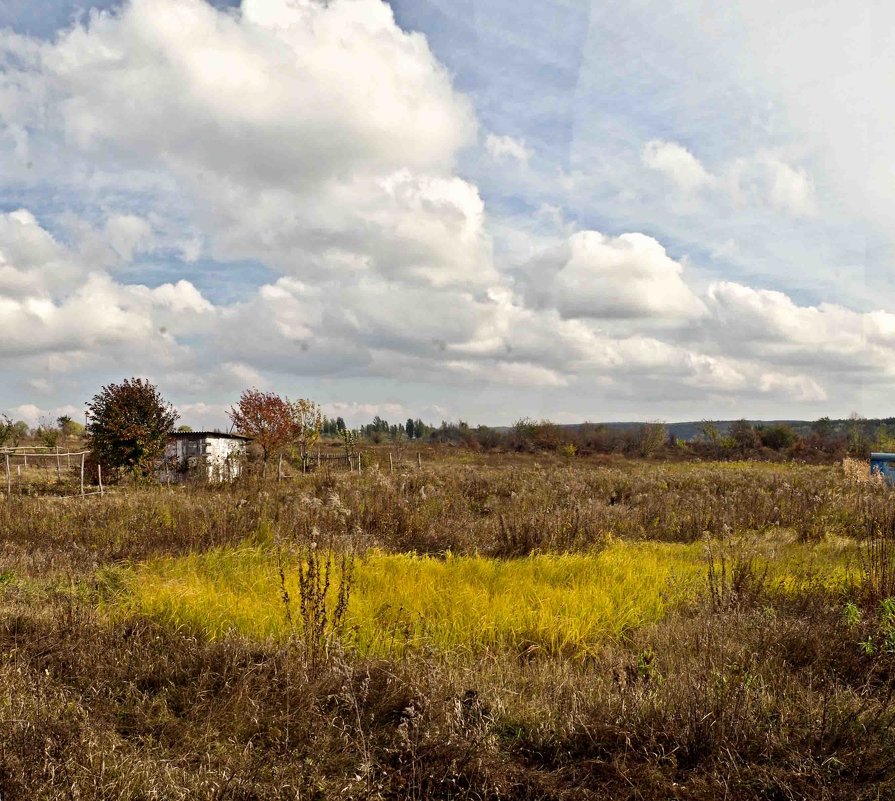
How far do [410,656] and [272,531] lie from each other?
200 inches

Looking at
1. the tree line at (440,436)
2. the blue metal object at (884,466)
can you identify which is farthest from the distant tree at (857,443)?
the blue metal object at (884,466)

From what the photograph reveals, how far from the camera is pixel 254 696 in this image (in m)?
3.77

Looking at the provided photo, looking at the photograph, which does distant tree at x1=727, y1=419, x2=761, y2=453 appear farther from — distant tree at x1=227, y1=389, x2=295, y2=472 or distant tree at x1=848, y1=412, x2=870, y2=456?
distant tree at x1=227, y1=389, x2=295, y2=472

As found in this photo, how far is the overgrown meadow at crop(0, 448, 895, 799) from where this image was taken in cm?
312

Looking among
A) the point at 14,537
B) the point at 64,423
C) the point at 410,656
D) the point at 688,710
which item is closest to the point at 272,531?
the point at 14,537

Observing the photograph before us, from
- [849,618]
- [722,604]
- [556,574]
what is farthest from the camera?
[556,574]

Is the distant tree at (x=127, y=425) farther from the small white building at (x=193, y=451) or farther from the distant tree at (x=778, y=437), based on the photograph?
the distant tree at (x=778, y=437)

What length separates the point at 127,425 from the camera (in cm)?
2244

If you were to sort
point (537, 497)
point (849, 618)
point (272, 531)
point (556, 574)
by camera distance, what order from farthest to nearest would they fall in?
1. point (537, 497)
2. point (272, 531)
3. point (556, 574)
4. point (849, 618)

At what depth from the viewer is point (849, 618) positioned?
5137mm

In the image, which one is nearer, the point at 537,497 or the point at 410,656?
the point at 410,656

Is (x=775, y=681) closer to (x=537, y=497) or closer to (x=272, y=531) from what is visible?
(x=272, y=531)

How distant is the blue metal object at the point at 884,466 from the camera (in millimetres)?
21625

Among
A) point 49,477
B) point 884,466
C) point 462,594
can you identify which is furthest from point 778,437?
point 462,594
